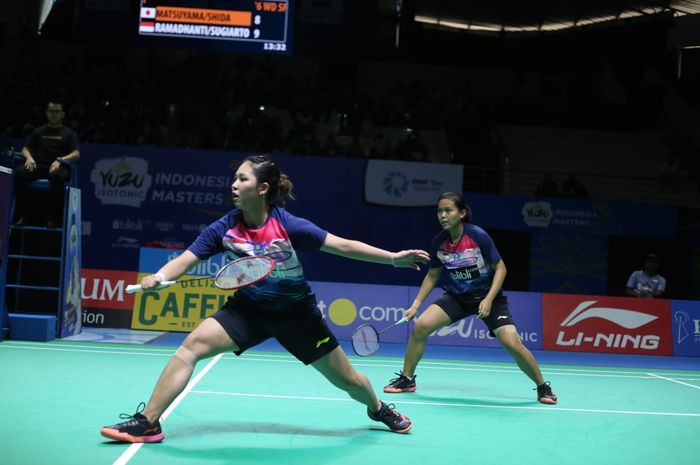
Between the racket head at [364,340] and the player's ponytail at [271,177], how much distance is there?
1868 mm

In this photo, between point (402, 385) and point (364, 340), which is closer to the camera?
point (364, 340)

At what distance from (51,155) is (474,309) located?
5417mm

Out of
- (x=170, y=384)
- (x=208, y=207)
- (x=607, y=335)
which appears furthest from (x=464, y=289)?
(x=208, y=207)

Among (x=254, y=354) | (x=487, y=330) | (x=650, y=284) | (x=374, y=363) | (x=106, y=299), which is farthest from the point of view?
(x=650, y=284)

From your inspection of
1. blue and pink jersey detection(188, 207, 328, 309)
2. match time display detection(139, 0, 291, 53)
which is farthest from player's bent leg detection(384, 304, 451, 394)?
match time display detection(139, 0, 291, 53)

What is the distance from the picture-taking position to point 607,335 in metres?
10.8

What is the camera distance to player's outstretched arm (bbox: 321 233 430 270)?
3750 millimetres

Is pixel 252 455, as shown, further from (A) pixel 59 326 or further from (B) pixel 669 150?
(B) pixel 669 150

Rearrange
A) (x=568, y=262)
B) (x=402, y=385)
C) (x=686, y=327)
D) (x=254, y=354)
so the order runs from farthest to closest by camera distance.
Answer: (x=568, y=262), (x=686, y=327), (x=254, y=354), (x=402, y=385)

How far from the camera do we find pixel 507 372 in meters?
8.17

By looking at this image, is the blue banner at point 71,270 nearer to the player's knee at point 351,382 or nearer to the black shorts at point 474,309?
the black shorts at point 474,309

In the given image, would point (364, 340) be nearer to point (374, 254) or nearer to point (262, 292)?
point (262, 292)

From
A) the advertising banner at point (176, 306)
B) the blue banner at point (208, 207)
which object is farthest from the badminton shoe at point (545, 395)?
the blue banner at point (208, 207)

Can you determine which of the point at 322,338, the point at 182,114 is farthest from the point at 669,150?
the point at 322,338
